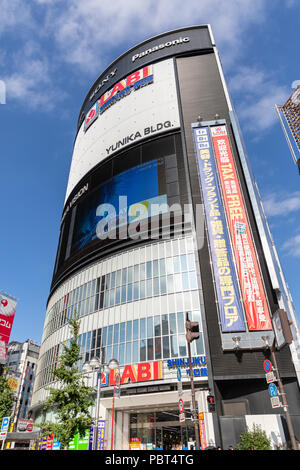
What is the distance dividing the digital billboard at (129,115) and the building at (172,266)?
0.89 feet

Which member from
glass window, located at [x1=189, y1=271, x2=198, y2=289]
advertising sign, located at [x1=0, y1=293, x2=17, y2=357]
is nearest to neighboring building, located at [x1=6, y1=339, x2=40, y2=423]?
advertising sign, located at [x1=0, y1=293, x2=17, y2=357]

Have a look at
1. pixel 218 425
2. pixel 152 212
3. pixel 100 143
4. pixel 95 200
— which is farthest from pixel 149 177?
pixel 218 425

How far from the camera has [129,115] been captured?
168 ft

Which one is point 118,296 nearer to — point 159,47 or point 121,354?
point 121,354

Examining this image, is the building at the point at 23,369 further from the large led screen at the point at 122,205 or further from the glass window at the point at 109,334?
the glass window at the point at 109,334

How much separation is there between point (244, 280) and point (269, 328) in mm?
5001

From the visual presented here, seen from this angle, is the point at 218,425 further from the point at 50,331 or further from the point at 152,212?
the point at 50,331

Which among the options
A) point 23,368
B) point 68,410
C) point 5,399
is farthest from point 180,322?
point 23,368

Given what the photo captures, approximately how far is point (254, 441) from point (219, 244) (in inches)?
692

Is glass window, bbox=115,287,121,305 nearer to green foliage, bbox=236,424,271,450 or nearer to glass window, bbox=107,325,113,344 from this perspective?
glass window, bbox=107,325,113,344

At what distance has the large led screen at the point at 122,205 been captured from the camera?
4009 cm

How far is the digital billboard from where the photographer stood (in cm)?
4744

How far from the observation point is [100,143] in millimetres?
54250

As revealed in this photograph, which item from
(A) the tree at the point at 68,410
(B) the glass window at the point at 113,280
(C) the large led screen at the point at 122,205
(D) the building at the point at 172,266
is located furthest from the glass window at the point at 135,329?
(C) the large led screen at the point at 122,205
